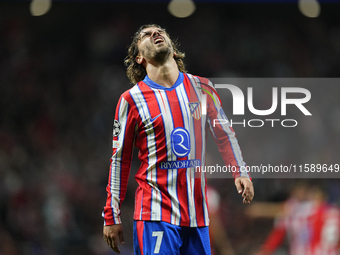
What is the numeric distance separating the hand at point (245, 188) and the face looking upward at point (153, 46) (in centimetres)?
80

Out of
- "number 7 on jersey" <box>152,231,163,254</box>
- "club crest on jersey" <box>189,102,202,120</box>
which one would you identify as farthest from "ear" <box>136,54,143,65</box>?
"number 7 on jersey" <box>152,231,163,254</box>

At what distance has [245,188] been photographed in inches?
87.0

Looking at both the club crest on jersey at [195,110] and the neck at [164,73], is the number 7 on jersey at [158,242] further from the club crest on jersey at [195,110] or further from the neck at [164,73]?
the neck at [164,73]

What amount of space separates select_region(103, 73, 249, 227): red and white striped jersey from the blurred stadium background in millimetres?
3245

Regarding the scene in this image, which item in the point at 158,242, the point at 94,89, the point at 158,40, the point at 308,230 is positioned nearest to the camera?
the point at 158,242

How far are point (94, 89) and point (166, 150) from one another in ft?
13.8

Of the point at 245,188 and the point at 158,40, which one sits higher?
the point at 158,40

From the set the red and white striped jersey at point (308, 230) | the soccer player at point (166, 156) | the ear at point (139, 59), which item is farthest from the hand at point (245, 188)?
the red and white striped jersey at point (308, 230)

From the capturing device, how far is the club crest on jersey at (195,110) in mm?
2302

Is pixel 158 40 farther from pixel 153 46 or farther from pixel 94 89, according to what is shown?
pixel 94 89

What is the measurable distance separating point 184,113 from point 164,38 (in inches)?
19.0

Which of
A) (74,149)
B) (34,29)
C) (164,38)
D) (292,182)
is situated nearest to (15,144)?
(74,149)

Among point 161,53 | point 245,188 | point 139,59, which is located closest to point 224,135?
point 245,188

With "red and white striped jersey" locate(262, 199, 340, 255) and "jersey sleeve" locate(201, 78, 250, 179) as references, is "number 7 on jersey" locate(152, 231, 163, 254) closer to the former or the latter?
"jersey sleeve" locate(201, 78, 250, 179)
